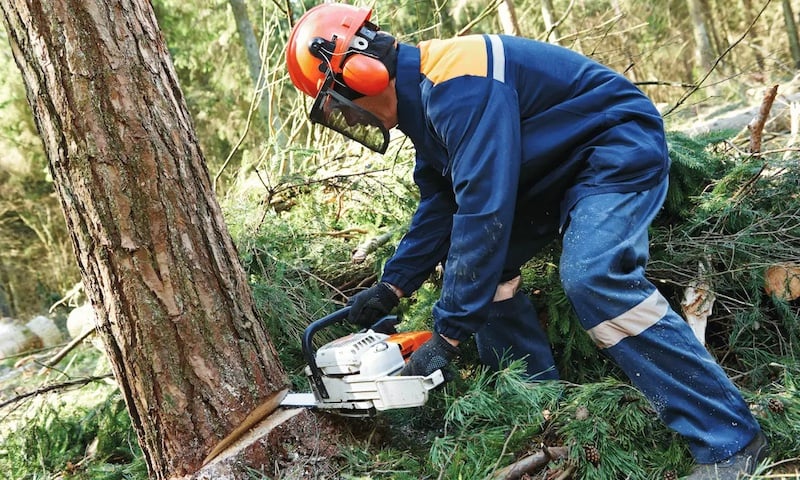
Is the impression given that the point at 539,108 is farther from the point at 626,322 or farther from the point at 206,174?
the point at 206,174

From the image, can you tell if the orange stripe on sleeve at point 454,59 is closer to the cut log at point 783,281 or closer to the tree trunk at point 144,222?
the tree trunk at point 144,222

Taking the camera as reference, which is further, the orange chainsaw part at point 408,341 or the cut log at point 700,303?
the cut log at point 700,303

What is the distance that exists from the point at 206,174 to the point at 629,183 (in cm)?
147

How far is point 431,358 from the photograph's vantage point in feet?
6.48

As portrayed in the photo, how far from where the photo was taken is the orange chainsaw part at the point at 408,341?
2148 millimetres

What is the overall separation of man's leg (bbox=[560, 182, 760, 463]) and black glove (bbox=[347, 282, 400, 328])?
767 mm

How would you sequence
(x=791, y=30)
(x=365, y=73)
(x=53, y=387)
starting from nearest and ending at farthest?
(x=365, y=73), (x=53, y=387), (x=791, y=30)

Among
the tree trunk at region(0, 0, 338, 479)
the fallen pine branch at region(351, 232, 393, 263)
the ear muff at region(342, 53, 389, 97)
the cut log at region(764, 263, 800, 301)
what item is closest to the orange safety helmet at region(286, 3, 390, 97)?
the ear muff at region(342, 53, 389, 97)

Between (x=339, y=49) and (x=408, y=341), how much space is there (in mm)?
1067

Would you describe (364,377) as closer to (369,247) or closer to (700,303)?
(369,247)

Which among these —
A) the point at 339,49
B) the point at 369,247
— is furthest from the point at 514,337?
the point at 339,49

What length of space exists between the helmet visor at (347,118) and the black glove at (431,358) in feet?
2.75

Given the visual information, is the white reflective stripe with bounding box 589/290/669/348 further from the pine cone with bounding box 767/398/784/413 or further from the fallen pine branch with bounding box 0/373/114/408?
the fallen pine branch with bounding box 0/373/114/408

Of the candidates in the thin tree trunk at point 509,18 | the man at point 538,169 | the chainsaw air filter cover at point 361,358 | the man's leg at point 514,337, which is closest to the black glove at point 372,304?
the man at point 538,169
